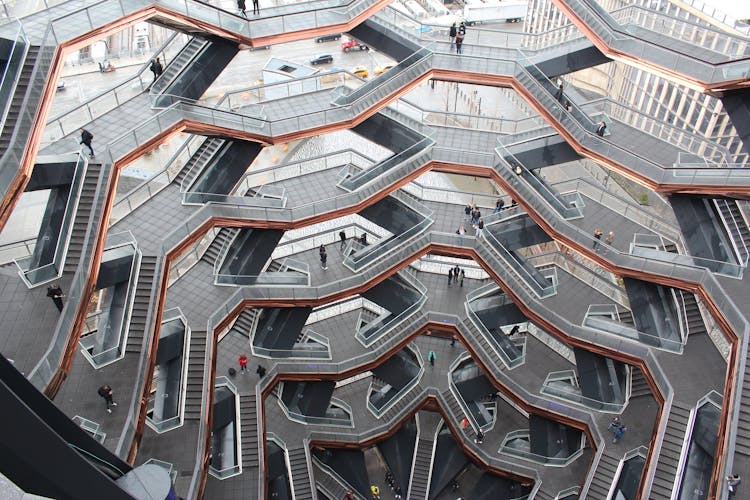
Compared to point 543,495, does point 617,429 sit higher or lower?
higher

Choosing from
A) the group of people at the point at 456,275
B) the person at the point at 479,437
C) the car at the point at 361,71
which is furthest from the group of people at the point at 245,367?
the car at the point at 361,71

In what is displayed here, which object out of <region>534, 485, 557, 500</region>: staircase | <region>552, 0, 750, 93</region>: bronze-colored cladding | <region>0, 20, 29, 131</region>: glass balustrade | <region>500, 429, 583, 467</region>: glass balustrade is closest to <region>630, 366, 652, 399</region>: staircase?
<region>500, 429, 583, 467</region>: glass balustrade

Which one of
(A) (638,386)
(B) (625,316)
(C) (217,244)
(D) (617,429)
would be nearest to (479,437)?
(D) (617,429)

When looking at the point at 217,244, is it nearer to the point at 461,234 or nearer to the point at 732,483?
the point at 461,234

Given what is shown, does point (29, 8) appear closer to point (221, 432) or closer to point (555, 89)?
point (221, 432)

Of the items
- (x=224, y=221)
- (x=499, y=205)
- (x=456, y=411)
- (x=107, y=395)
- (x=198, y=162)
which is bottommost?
(x=456, y=411)

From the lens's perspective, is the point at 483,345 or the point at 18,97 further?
the point at 483,345

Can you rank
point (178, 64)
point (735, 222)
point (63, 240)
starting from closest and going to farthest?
point (63, 240) → point (178, 64) → point (735, 222)

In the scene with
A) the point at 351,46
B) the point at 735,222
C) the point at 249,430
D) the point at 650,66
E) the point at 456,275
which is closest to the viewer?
the point at 650,66
